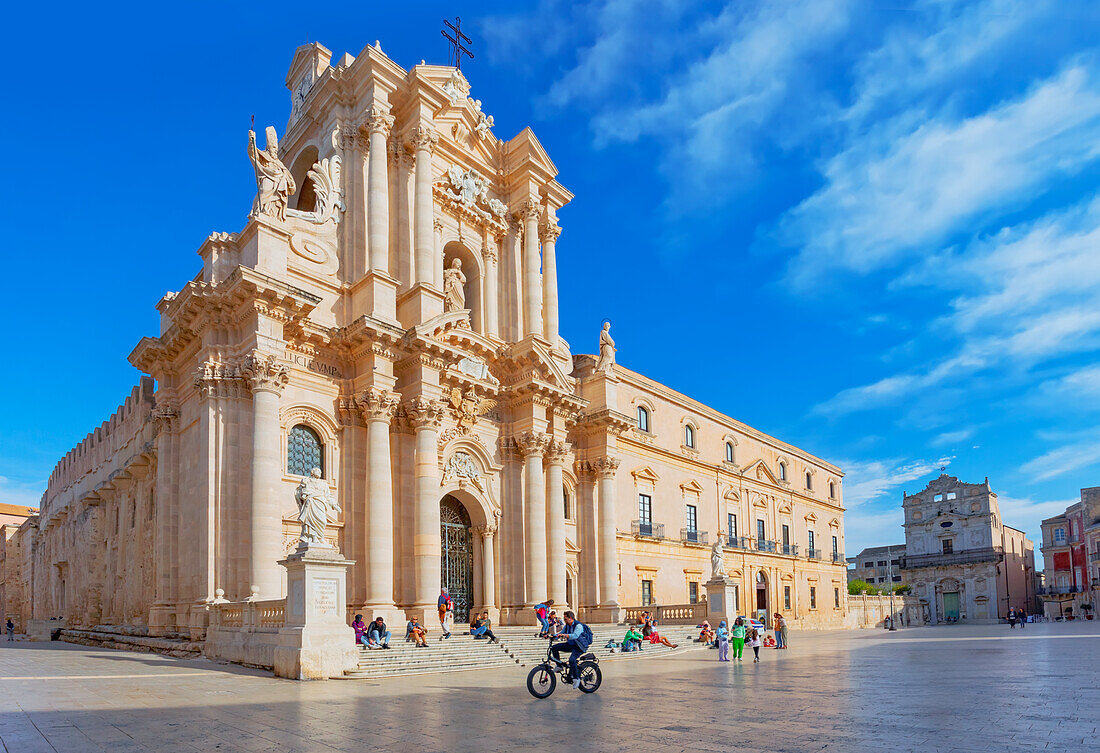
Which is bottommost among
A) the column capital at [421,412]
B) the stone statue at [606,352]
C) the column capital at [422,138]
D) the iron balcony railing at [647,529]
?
the iron balcony railing at [647,529]

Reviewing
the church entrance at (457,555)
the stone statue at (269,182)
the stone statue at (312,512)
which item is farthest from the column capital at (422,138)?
the stone statue at (312,512)

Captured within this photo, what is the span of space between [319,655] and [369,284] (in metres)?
11.1

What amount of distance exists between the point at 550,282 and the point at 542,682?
2062cm

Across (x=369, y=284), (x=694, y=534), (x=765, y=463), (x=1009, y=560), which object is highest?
(x=369, y=284)

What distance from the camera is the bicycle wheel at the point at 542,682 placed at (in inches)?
480

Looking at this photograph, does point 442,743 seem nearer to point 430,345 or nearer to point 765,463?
point 430,345

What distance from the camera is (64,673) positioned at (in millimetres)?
15930

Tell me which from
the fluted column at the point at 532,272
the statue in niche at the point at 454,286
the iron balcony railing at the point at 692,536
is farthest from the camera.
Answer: the iron balcony railing at the point at 692,536

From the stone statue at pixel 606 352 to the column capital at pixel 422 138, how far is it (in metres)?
10.6

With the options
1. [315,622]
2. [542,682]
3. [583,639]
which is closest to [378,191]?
[315,622]

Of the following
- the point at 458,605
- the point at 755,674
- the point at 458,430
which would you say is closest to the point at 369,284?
the point at 458,430

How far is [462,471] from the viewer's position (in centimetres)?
2611

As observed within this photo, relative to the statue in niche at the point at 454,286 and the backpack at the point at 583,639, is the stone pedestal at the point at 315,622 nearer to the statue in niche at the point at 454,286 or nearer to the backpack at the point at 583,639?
the backpack at the point at 583,639

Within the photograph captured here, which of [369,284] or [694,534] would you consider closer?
[369,284]
